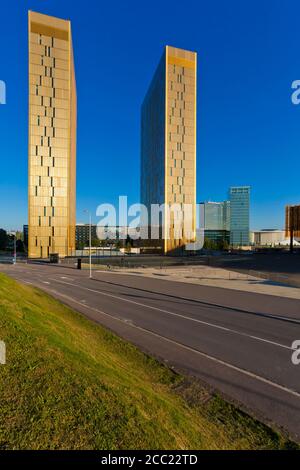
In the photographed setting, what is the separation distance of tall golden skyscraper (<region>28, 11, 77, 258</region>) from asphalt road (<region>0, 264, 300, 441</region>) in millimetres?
47365

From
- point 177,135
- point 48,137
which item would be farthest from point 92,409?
point 177,135

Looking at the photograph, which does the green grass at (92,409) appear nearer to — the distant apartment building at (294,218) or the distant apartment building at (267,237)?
the distant apartment building at (294,218)

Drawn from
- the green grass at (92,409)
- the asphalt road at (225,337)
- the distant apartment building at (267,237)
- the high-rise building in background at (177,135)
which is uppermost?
the high-rise building in background at (177,135)

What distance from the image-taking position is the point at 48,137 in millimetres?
61375

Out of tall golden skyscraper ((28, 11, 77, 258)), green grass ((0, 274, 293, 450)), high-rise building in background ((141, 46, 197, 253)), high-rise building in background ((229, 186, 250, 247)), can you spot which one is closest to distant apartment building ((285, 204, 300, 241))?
high-rise building in background ((229, 186, 250, 247))

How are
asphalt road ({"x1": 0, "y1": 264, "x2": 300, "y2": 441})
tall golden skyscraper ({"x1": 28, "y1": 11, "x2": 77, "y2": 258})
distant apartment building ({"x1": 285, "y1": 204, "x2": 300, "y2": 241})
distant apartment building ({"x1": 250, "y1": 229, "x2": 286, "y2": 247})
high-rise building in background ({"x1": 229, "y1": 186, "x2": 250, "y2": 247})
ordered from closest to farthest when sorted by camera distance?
asphalt road ({"x1": 0, "y1": 264, "x2": 300, "y2": 441}), tall golden skyscraper ({"x1": 28, "y1": 11, "x2": 77, "y2": 258}), distant apartment building ({"x1": 285, "y1": 204, "x2": 300, "y2": 241}), high-rise building in background ({"x1": 229, "y1": 186, "x2": 250, "y2": 247}), distant apartment building ({"x1": 250, "y1": 229, "x2": 286, "y2": 247})

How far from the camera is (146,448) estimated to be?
118 inches

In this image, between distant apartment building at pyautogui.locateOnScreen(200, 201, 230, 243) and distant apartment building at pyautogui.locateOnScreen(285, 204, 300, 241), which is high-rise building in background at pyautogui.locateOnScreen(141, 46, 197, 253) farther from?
distant apartment building at pyautogui.locateOnScreen(200, 201, 230, 243)

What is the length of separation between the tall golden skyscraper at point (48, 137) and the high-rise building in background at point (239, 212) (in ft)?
327

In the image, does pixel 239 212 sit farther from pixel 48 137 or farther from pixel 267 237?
pixel 48 137

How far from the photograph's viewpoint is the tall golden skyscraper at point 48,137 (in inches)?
2350

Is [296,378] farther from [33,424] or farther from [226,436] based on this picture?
[33,424]

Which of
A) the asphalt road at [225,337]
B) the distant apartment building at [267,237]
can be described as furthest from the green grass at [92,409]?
the distant apartment building at [267,237]

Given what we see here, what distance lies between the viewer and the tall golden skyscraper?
196 ft
